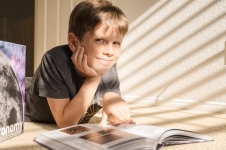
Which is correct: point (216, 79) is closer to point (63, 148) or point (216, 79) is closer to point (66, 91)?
point (66, 91)

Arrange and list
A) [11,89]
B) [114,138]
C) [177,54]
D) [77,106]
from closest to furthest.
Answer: [114,138] < [11,89] < [77,106] < [177,54]

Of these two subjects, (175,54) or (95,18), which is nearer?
(95,18)

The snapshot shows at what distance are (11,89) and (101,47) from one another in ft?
1.04

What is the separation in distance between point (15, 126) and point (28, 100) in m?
0.36

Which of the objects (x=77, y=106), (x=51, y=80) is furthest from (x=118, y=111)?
(x=51, y=80)

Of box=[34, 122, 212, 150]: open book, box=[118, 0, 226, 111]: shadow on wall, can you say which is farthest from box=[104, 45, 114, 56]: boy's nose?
box=[118, 0, 226, 111]: shadow on wall

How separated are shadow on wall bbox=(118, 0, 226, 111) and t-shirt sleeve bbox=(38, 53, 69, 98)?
0.96m

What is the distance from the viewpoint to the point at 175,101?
165cm

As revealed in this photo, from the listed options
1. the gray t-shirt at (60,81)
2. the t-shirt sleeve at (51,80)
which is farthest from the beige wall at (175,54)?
the t-shirt sleeve at (51,80)

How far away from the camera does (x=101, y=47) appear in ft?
2.77

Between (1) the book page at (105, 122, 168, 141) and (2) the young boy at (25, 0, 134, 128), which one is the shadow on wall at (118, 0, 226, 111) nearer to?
(2) the young boy at (25, 0, 134, 128)

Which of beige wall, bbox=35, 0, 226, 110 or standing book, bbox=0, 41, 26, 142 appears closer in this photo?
standing book, bbox=0, 41, 26, 142

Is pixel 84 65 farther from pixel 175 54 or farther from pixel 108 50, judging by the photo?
pixel 175 54

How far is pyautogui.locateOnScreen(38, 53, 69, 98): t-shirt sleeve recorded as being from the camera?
0.86 m
